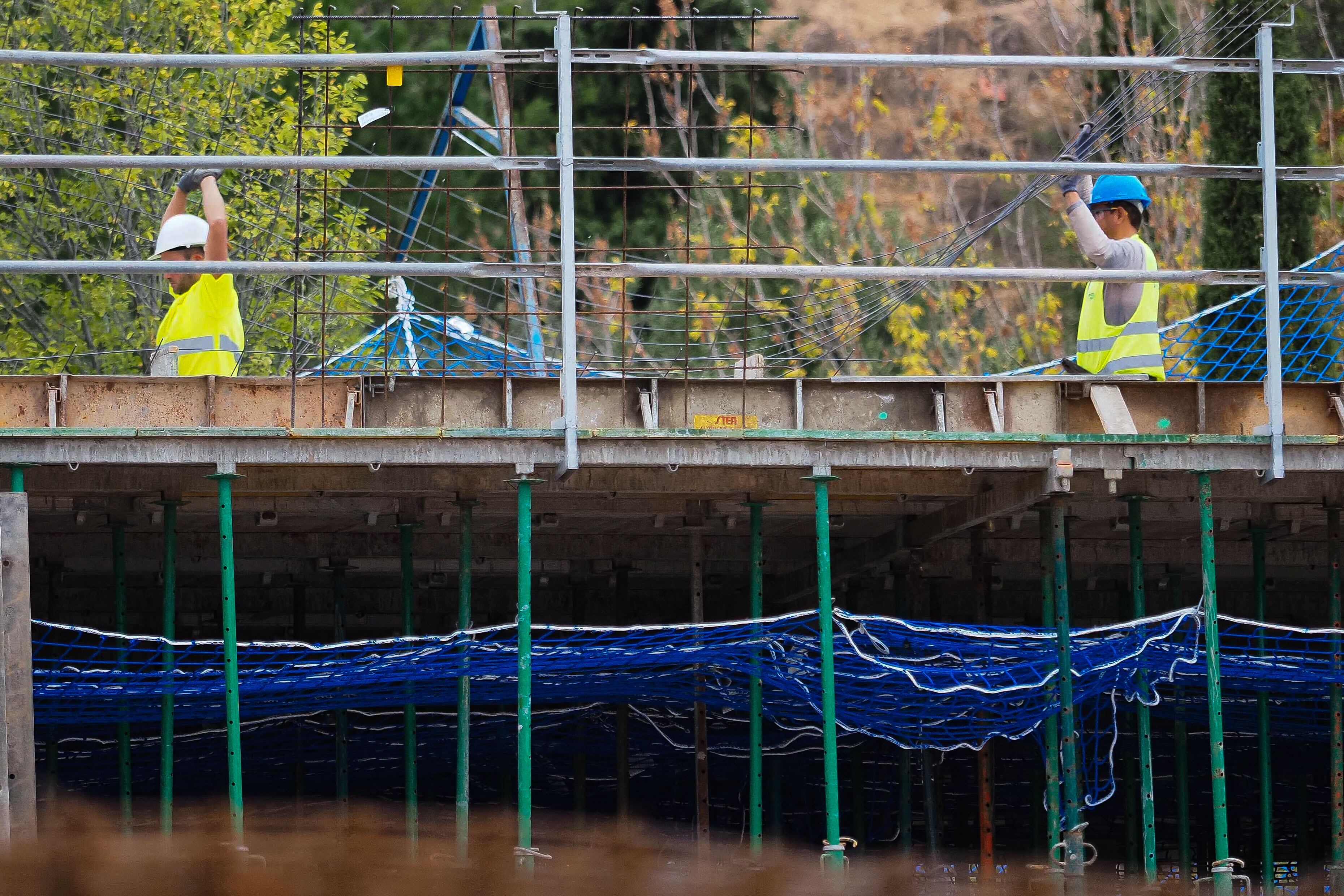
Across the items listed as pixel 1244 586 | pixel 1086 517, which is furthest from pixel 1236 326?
pixel 1086 517

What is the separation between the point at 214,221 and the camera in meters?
11.2

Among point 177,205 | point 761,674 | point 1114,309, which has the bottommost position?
point 761,674

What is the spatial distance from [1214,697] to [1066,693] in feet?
3.04

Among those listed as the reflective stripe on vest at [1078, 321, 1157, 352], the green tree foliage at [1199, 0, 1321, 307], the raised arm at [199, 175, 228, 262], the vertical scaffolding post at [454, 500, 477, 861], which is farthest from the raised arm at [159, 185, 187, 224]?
the green tree foliage at [1199, 0, 1321, 307]

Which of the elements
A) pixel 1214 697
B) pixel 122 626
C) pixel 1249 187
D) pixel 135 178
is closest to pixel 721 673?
pixel 1214 697

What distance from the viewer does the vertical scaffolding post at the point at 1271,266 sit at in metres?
10.3

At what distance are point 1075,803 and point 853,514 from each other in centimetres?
307

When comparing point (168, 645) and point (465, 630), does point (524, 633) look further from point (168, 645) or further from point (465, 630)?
point (168, 645)

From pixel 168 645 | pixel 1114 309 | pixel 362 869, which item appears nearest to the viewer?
pixel 362 869

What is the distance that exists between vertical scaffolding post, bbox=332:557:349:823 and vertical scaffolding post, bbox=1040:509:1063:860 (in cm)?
530

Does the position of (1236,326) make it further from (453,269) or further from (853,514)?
(453,269)

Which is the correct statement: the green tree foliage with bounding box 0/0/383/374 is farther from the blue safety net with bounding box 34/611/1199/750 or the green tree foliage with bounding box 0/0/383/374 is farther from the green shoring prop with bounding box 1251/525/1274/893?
the green shoring prop with bounding box 1251/525/1274/893

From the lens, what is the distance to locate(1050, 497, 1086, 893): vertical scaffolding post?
1074 centimetres

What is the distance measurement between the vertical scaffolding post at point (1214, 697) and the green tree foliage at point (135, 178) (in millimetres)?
13538
